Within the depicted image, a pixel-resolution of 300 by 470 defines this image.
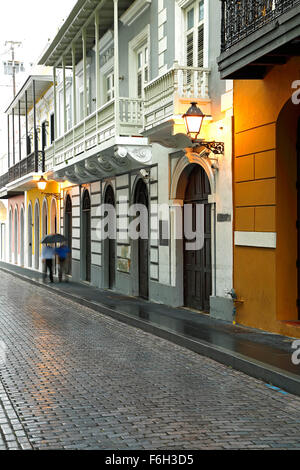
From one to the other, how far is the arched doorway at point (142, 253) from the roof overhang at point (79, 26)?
14.2 feet

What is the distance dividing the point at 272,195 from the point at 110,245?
32.5ft

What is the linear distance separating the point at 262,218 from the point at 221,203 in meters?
1.48

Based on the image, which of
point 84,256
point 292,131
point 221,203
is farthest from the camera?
point 84,256

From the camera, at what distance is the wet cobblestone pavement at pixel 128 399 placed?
550 centimetres

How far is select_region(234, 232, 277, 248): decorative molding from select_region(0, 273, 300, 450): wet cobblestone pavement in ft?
6.88

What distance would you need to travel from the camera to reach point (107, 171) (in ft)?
59.3

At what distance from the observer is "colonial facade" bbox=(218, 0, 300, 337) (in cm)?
948

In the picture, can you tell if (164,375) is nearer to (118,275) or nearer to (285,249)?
(285,249)

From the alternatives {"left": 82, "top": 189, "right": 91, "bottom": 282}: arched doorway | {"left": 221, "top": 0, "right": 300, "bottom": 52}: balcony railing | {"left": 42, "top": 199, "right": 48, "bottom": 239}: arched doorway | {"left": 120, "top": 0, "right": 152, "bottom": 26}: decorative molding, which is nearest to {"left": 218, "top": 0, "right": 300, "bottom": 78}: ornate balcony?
{"left": 221, "top": 0, "right": 300, "bottom": 52}: balcony railing

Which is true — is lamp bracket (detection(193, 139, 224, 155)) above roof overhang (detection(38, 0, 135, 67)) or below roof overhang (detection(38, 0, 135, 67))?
below

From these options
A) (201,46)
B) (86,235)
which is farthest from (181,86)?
(86,235)

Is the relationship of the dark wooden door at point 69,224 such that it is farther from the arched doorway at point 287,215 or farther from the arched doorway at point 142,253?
the arched doorway at point 287,215

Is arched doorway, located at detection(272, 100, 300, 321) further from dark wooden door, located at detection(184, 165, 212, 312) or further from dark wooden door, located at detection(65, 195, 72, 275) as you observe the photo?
dark wooden door, located at detection(65, 195, 72, 275)
